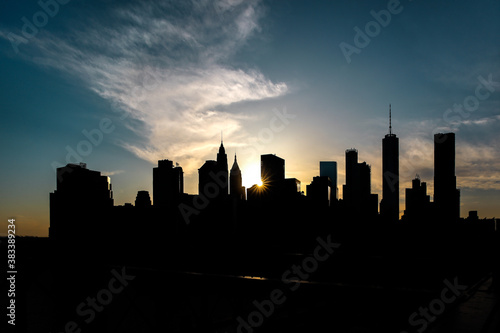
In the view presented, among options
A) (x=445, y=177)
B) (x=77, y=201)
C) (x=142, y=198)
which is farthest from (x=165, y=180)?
(x=445, y=177)

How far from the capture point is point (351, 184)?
397 ft

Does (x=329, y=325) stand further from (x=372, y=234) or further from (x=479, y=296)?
(x=479, y=296)

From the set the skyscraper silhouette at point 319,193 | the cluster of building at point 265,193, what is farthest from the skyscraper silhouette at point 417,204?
the skyscraper silhouette at point 319,193

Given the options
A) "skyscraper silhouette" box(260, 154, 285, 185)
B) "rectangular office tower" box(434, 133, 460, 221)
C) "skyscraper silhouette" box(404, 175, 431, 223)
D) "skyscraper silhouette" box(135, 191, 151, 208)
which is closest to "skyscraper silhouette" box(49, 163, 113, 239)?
"skyscraper silhouette" box(135, 191, 151, 208)

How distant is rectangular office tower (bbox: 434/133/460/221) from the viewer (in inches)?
3504

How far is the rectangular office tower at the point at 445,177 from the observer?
89000mm

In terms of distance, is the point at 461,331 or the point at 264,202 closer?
the point at 461,331

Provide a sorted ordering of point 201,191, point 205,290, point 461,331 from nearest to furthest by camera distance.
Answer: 1. point 461,331
2. point 205,290
3. point 201,191

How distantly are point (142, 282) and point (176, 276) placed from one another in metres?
0.64

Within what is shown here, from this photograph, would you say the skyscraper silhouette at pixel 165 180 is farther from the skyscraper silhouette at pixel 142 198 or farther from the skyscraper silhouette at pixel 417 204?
the skyscraper silhouette at pixel 417 204

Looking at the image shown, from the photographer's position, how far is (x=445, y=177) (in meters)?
91.3

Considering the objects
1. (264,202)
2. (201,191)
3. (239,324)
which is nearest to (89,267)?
(239,324)

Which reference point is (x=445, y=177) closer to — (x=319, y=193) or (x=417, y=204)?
(x=417, y=204)

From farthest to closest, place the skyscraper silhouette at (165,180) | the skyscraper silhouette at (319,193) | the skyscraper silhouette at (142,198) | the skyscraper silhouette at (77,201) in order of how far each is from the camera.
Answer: the skyscraper silhouette at (165,180) → the skyscraper silhouette at (142,198) → the skyscraper silhouette at (77,201) → the skyscraper silhouette at (319,193)
